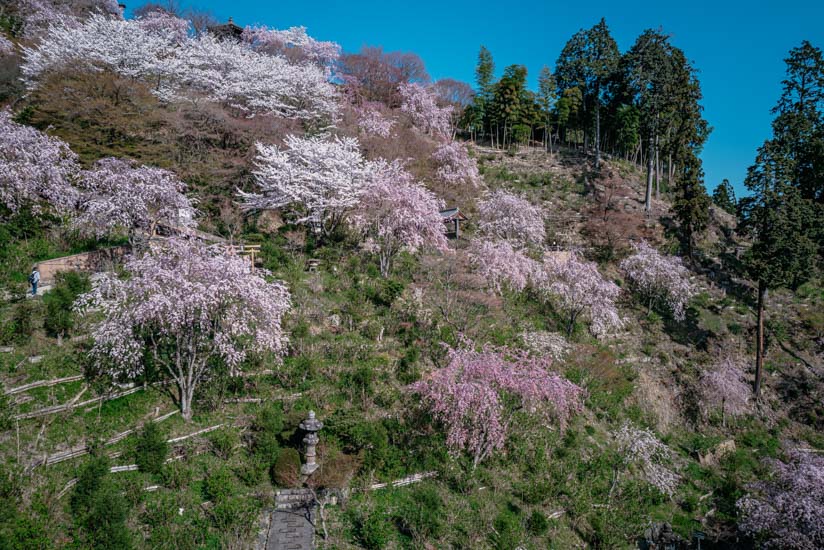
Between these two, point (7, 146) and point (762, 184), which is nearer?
point (7, 146)

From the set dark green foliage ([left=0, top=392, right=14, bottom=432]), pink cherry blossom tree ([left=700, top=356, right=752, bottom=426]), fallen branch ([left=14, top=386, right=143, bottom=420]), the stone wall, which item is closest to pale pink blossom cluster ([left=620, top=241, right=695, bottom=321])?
pink cherry blossom tree ([left=700, top=356, right=752, bottom=426])

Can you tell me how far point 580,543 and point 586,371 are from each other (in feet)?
27.4

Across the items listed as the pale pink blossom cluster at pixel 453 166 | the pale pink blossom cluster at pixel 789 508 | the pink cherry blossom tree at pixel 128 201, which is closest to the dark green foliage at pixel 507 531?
the pale pink blossom cluster at pixel 789 508

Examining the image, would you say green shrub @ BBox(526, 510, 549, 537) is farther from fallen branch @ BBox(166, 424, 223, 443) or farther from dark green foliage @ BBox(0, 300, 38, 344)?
dark green foliage @ BBox(0, 300, 38, 344)

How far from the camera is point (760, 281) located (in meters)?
23.9

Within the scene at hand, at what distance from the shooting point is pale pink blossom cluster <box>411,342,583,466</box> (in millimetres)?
13242

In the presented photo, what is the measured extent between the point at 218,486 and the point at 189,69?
88.4 feet

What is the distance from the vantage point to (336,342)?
17.0 m

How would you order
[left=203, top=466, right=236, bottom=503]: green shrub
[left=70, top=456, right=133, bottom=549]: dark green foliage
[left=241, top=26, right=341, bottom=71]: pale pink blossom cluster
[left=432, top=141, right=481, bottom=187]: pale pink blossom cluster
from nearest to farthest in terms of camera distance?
[left=70, top=456, right=133, bottom=549]: dark green foliage → [left=203, top=466, right=236, bottom=503]: green shrub → [left=432, top=141, right=481, bottom=187]: pale pink blossom cluster → [left=241, top=26, right=341, bottom=71]: pale pink blossom cluster

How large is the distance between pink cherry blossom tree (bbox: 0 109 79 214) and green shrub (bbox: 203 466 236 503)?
47.8 ft

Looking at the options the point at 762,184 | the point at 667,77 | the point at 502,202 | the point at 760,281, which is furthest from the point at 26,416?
the point at 667,77

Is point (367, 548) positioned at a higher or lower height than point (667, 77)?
lower

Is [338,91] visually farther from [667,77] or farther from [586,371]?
[586,371]

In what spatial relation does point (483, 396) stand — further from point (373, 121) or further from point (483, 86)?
point (483, 86)
